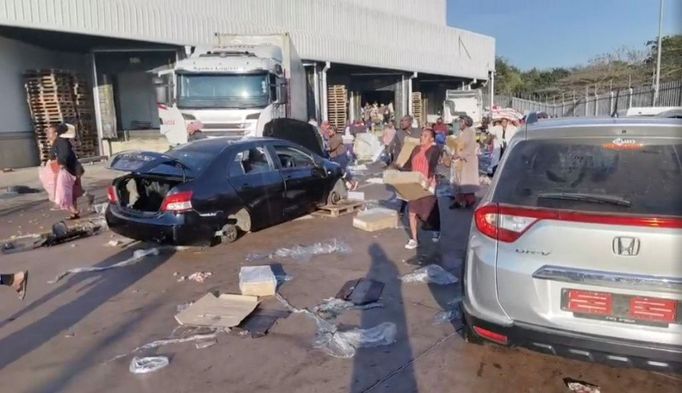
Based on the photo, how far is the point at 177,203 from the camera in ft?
21.3

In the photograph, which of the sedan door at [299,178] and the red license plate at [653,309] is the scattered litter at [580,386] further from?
the sedan door at [299,178]

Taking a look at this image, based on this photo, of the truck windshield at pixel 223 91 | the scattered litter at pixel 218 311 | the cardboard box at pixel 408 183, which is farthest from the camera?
the truck windshield at pixel 223 91

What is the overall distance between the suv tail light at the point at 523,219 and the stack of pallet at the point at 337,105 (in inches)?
998

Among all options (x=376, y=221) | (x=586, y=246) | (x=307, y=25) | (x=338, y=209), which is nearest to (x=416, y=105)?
(x=307, y=25)

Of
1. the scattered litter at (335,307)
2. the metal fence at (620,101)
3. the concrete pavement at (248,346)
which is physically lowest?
the concrete pavement at (248,346)

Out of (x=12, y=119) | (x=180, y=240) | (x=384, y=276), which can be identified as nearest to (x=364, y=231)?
(x=384, y=276)

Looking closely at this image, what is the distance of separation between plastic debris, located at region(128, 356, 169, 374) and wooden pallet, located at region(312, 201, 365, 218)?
536cm

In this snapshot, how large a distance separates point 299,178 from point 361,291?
142 inches

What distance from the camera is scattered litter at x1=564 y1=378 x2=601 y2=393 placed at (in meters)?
3.23

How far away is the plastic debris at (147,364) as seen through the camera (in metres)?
3.66

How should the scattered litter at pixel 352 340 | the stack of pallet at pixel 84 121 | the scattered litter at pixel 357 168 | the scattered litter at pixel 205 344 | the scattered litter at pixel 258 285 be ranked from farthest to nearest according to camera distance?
the stack of pallet at pixel 84 121, the scattered litter at pixel 357 168, the scattered litter at pixel 258 285, the scattered litter at pixel 205 344, the scattered litter at pixel 352 340

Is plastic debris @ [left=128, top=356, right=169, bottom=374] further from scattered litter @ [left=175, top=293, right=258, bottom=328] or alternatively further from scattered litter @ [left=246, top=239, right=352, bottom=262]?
scattered litter @ [left=246, top=239, right=352, bottom=262]

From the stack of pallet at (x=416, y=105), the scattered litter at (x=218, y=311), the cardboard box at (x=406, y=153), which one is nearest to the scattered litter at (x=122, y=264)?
the scattered litter at (x=218, y=311)

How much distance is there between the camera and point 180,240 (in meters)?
6.52
